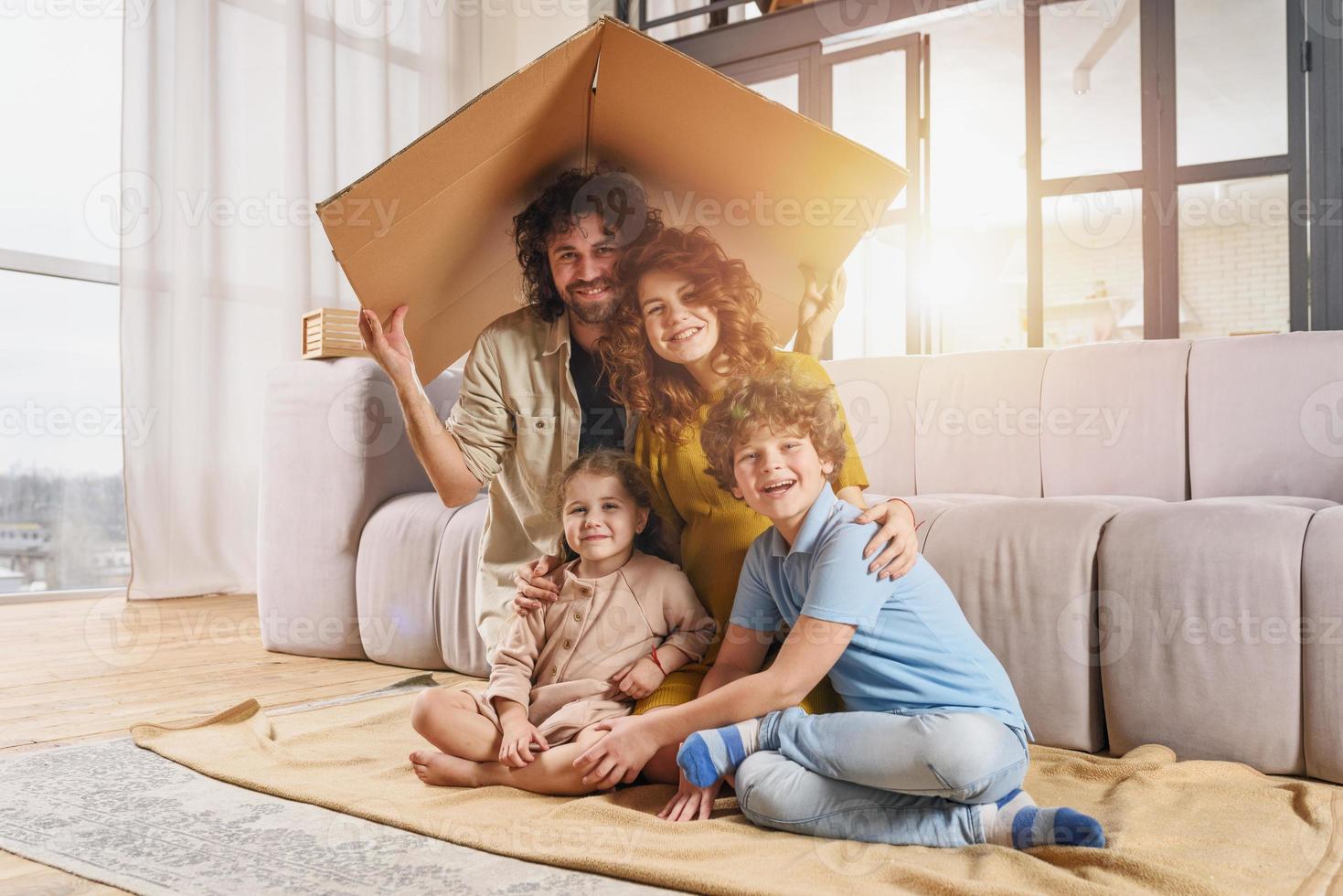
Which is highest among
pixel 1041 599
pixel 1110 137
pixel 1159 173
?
pixel 1110 137

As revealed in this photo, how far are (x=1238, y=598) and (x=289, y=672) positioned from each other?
1550 mm

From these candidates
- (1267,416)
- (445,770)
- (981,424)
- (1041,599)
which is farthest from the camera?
(981,424)

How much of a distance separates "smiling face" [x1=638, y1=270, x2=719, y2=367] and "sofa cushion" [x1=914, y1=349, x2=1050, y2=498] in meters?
1.03

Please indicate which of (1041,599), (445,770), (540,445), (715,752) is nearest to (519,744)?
(445,770)

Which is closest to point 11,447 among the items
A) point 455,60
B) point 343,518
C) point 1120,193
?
point 343,518

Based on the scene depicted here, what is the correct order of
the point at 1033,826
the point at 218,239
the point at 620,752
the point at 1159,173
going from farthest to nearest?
1. the point at 218,239
2. the point at 1159,173
3. the point at 620,752
4. the point at 1033,826

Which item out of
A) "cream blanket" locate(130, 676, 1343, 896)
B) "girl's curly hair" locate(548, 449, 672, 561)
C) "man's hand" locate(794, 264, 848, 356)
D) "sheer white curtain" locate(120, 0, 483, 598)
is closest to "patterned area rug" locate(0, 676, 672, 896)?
"cream blanket" locate(130, 676, 1343, 896)

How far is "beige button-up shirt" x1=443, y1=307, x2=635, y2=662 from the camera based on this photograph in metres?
1.10

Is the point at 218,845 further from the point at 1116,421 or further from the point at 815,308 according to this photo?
the point at 1116,421

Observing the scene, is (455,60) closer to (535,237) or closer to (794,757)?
(535,237)

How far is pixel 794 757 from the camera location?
92 cm

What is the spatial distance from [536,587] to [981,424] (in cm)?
111

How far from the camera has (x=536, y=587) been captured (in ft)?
3.59

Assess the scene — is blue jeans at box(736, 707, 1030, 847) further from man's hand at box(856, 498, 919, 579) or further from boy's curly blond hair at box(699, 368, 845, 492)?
boy's curly blond hair at box(699, 368, 845, 492)
